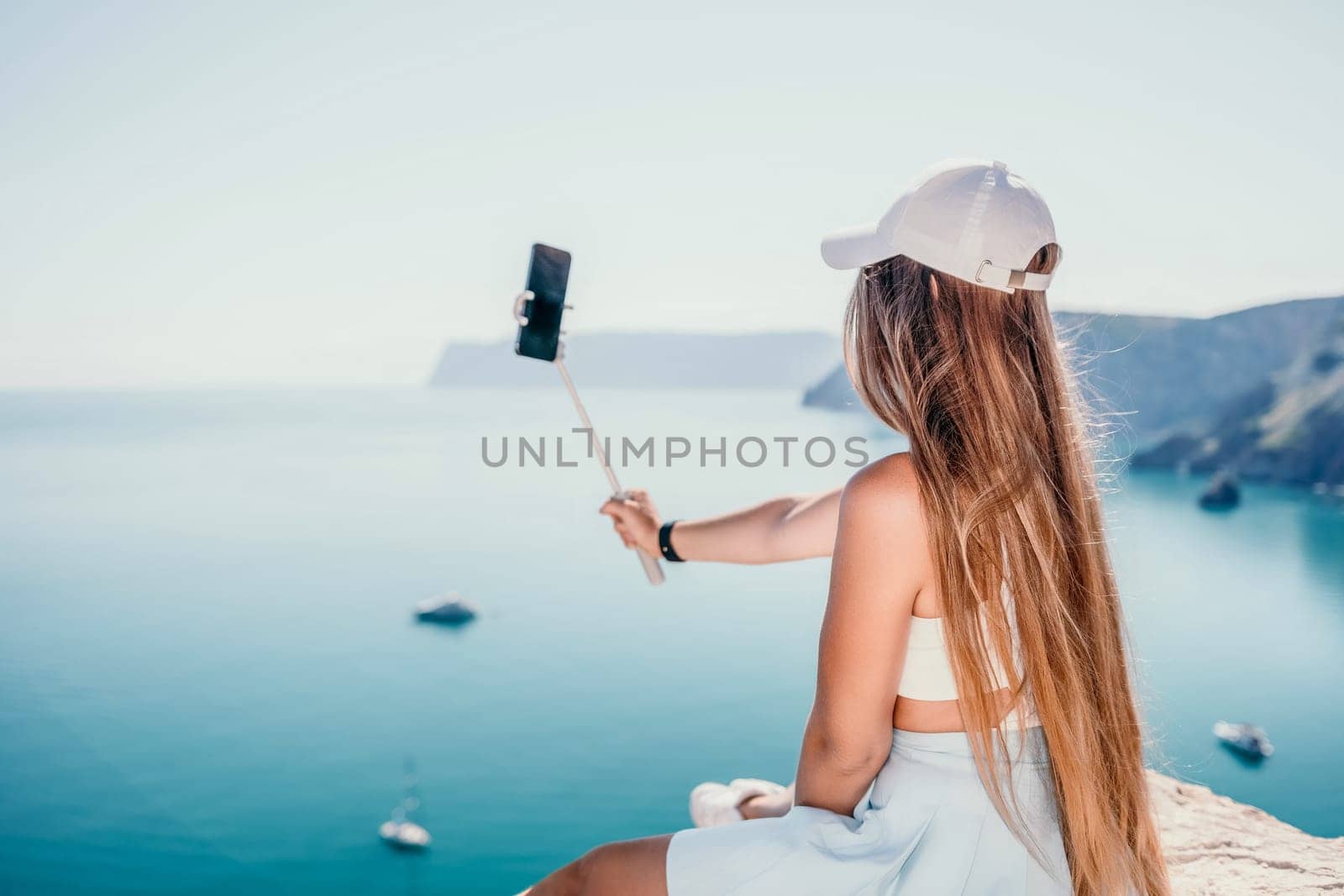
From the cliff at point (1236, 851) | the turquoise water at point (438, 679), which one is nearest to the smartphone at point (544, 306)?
the turquoise water at point (438, 679)

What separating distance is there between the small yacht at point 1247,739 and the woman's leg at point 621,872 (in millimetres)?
10093

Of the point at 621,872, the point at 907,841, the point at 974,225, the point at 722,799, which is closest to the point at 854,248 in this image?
the point at 974,225

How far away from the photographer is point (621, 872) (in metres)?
1.20

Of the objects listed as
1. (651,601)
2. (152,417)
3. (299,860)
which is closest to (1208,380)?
(651,601)

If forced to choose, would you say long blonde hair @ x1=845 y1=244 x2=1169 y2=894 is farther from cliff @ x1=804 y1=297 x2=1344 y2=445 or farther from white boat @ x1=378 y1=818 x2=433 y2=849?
cliff @ x1=804 y1=297 x2=1344 y2=445

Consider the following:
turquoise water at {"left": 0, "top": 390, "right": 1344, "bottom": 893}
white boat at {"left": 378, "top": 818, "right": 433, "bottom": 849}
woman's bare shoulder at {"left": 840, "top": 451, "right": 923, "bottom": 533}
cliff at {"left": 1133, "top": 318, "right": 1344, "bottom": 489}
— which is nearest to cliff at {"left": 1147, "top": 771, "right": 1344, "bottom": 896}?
turquoise water at {"left": 0, "top": 390, "right": 1344, "bottom": 893}

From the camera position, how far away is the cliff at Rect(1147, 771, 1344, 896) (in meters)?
1.93

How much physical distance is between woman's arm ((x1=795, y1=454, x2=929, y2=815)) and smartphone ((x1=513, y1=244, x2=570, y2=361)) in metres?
1.14

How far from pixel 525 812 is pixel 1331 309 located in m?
27.4

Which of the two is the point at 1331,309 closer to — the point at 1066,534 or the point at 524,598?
the point at 524,598

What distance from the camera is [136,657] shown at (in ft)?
40.6

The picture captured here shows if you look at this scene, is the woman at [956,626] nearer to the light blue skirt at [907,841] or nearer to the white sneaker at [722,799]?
the light blue skirt at [907,841]

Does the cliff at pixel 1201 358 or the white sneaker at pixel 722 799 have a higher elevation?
the cliff at pixel 1201 358

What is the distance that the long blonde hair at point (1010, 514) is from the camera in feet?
3.96
